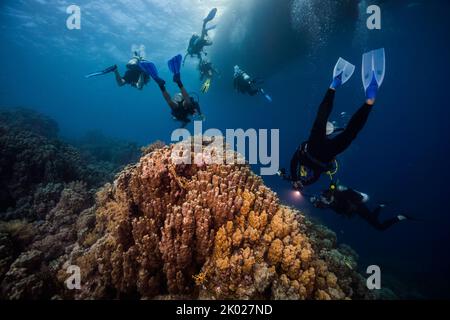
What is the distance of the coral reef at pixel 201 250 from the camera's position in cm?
306

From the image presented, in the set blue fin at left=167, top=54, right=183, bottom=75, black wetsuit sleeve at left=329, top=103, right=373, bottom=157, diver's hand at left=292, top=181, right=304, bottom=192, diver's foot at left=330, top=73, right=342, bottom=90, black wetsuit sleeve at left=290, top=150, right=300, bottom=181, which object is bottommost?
diver's hand at left=292, top=181, right=304, bottom=192

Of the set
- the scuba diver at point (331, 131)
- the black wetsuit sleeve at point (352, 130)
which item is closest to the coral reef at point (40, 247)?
the scuba diver at point (331, 131)

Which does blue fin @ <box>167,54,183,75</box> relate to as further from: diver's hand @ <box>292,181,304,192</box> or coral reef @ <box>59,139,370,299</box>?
diver's hand @ <box>292,181,304,192</box>

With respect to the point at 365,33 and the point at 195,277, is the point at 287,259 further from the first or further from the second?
the point at 365,33

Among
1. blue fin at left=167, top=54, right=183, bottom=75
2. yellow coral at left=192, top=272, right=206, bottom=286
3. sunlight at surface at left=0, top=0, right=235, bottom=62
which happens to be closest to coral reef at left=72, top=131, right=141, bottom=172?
blue fin at left=167, top=54, right=183, bottom=75

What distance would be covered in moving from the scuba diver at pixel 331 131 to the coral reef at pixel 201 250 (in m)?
1.96

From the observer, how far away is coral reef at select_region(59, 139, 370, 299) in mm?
3057

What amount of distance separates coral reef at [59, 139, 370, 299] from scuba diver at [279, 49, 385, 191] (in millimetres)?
1962

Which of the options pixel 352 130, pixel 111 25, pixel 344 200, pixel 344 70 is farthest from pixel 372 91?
pixel 111 25

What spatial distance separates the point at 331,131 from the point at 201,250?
3.98 m

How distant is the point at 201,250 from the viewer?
3.33 metres
